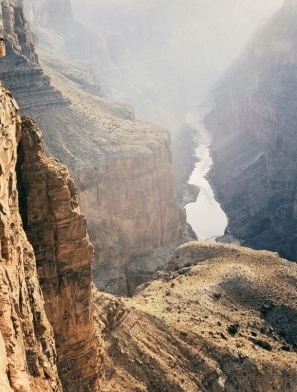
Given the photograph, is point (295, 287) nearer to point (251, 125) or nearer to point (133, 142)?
point (133, 142)

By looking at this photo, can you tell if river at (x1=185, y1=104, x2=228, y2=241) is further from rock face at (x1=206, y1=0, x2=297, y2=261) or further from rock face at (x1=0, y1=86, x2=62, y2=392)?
rock face at (x1=0, y1=86, x2=62, y2=392)

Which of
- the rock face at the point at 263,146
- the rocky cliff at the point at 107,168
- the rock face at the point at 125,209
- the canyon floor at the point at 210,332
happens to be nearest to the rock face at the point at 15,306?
the canyon floor at the point at 210,332

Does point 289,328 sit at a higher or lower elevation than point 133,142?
lower

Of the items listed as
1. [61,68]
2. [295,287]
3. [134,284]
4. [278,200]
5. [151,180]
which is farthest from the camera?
[61,68]

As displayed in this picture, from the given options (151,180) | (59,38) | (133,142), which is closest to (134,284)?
(151,180)

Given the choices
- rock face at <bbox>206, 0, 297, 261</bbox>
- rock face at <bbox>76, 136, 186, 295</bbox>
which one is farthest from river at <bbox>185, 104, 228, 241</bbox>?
rock face at <bbox>76, 136, 186, 295</bbox>

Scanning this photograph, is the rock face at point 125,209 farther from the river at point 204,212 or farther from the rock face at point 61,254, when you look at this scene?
the rock face at point 61,254
